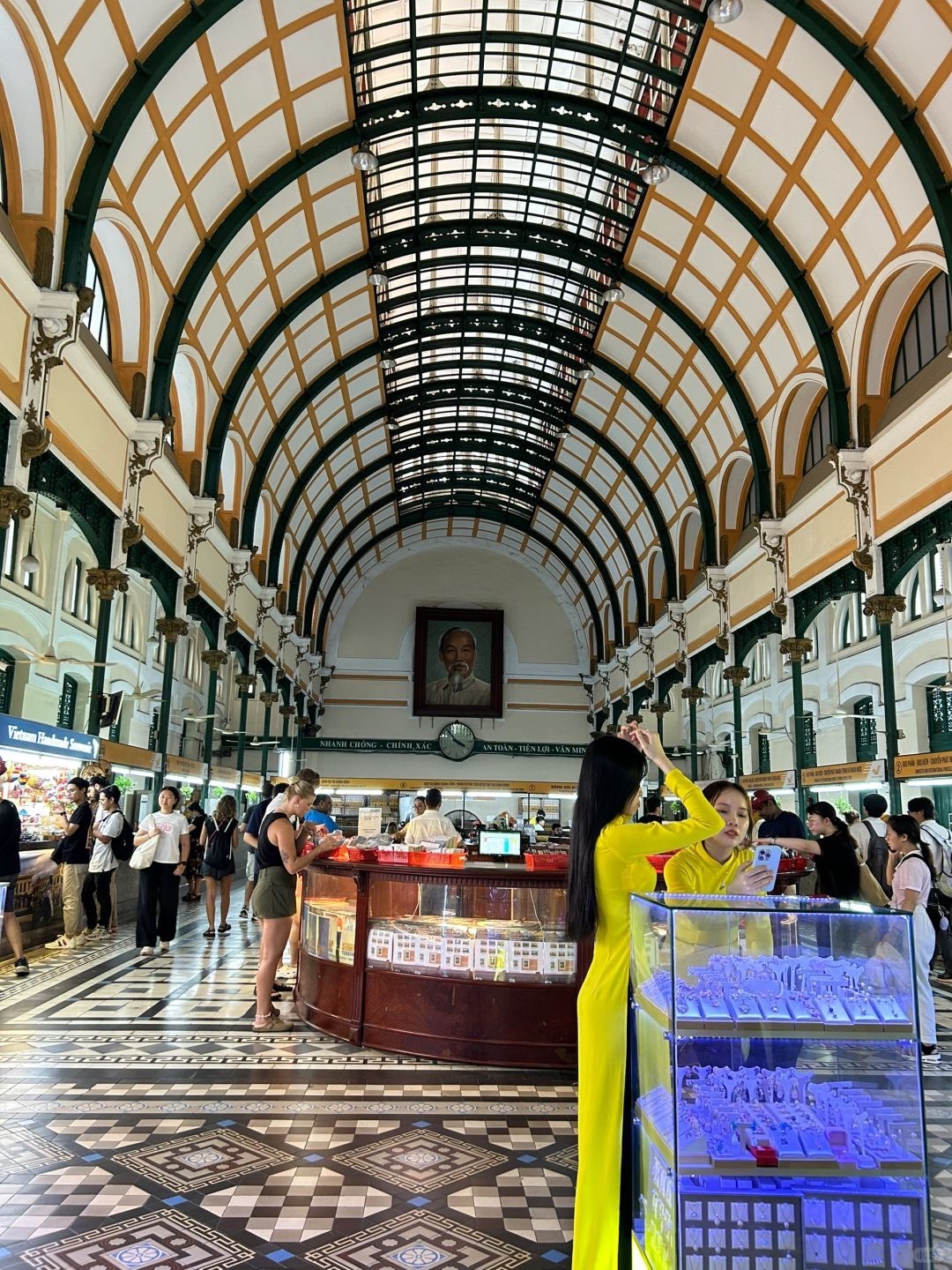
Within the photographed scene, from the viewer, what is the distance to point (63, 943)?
994 centimetres

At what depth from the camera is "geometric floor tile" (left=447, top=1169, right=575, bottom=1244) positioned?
3.60 m

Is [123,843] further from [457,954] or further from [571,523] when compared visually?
[571,523]

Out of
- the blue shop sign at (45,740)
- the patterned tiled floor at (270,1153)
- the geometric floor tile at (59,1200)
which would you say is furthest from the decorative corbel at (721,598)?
the geometric floor tile at (59,1200)

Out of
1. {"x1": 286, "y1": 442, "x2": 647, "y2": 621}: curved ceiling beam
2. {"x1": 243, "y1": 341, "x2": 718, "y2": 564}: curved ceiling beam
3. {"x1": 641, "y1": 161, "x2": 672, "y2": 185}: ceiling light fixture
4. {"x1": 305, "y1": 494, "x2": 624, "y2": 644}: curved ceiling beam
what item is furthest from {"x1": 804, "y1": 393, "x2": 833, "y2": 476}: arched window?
{"x1": 305, "y1": 494, "x2": 624, "y2": 644}: curved ceiling beam

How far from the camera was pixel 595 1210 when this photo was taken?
2713 mm

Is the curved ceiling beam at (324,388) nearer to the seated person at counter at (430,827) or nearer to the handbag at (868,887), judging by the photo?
the seated person at counter at (430,827)

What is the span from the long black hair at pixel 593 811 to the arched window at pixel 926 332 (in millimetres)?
10864

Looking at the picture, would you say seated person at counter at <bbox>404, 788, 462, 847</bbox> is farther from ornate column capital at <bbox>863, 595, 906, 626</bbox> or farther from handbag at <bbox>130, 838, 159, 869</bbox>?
ornate column capital at <bbox>863, 595, 906, 626</bbox>

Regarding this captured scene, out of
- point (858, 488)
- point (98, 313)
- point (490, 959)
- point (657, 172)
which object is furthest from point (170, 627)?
point (858, 488)

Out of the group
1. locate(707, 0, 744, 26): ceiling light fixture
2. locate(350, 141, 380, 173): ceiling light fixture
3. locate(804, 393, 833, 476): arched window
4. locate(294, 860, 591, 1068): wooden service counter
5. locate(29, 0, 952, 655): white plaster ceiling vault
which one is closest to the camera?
locate(294, 860, 591, 1068): wooden service counter

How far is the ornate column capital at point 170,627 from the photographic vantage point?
15.1m

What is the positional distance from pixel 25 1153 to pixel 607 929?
3154 millimetres

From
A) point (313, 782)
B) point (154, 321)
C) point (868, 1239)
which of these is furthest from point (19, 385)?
point (868, 1239)

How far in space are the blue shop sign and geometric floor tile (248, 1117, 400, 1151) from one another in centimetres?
564
